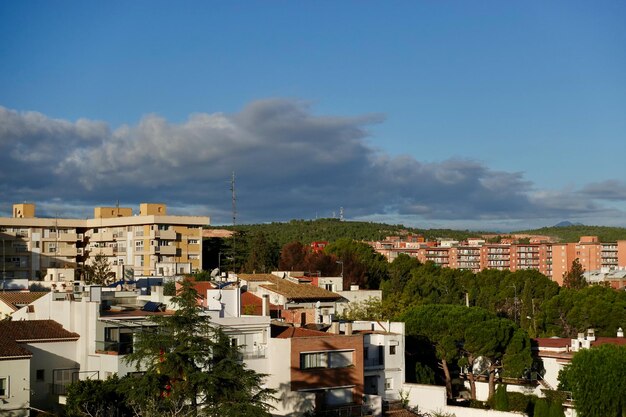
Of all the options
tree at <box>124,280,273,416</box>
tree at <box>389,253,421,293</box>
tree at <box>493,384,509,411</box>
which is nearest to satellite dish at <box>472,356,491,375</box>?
tree at <box>493,384,509,411</box>

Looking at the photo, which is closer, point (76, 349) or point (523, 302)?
point (76, 349)

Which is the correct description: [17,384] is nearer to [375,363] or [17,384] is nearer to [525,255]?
[375,363]

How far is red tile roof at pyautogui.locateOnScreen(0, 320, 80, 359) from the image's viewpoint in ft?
122

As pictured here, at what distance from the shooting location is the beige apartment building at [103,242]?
10069 centimetres

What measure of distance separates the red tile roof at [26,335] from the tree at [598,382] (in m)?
25.8

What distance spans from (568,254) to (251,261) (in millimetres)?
95061

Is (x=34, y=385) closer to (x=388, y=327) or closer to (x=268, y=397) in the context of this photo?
(x=268, y=397)

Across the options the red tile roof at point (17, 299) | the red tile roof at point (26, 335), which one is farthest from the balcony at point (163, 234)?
the red tile roof at point (26, 335)

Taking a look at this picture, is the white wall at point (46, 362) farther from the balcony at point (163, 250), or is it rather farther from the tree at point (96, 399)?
the balcony at point (163, 250)

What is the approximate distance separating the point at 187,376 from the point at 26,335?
29.8 feet

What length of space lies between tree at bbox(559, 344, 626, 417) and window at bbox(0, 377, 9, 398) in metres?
28.8

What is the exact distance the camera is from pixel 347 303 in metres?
76.8

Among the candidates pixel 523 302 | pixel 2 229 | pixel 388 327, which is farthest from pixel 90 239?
pixel 388 327

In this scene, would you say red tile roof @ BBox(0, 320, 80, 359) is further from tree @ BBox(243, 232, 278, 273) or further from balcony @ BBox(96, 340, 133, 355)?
tree @ BBox(243, 232, 278, 273)
